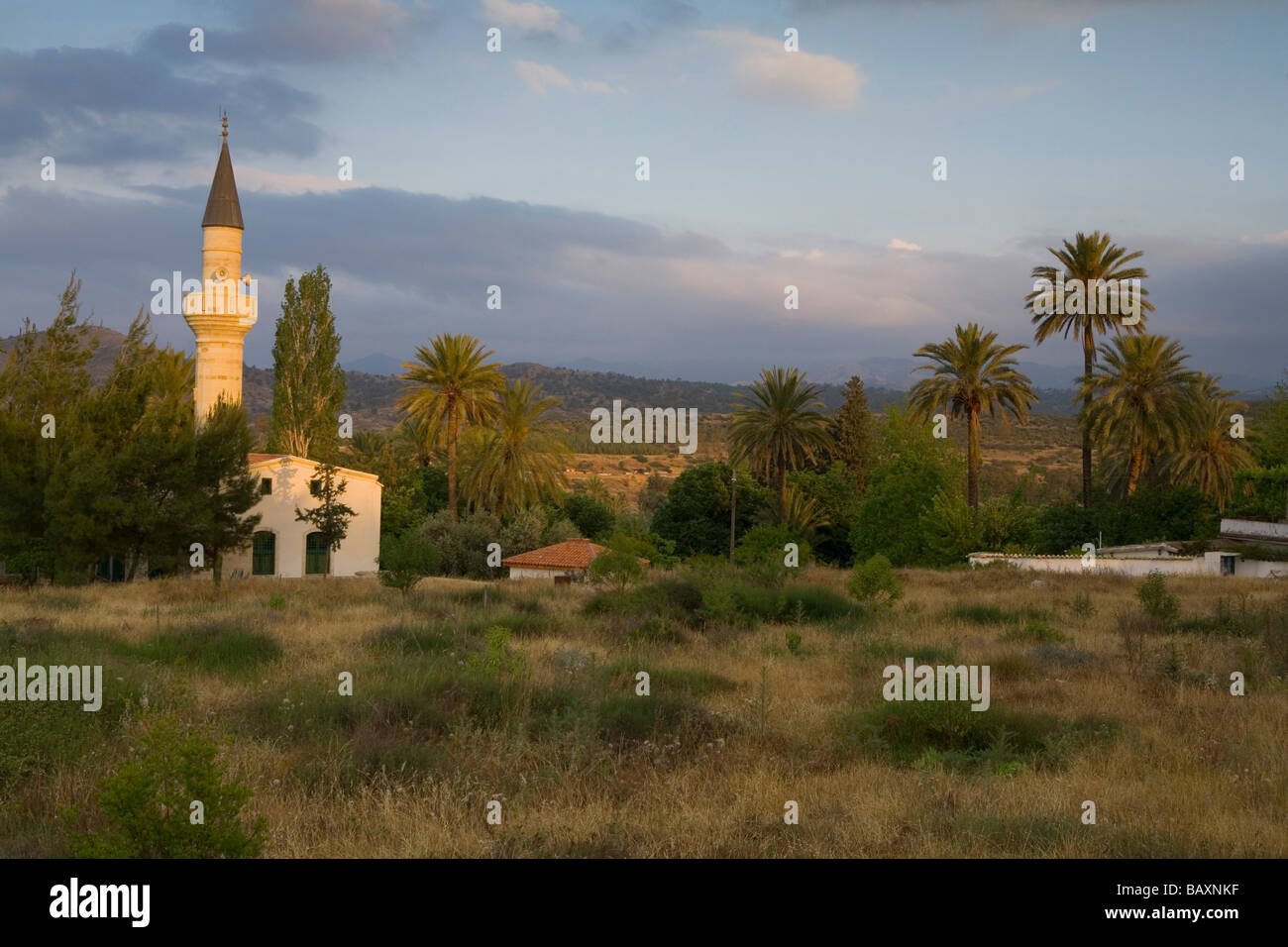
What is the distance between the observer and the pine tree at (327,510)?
42531 millimetres

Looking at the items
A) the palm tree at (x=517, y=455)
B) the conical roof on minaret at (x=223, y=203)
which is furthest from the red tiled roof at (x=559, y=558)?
the conical roof on minaret at (x=223, y=203)

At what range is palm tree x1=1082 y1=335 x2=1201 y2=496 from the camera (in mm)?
49250

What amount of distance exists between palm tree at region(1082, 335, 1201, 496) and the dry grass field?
113 ft

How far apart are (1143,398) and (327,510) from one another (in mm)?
37339

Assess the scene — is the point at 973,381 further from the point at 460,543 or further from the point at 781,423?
the point at 460,543

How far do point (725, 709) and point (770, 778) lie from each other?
8.55 ft

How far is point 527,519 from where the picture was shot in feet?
177

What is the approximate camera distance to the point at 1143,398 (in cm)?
4947

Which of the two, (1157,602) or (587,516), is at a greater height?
(587,516)

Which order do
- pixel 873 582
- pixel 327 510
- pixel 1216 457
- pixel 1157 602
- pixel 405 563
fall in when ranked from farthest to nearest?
pixel 1216 457
pixel 327 510
pixel 405 563
pixel 873 582
pixel 1157 602

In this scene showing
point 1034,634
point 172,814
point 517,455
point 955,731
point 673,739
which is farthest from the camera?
point 517,455

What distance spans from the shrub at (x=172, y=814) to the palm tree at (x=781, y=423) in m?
47.1

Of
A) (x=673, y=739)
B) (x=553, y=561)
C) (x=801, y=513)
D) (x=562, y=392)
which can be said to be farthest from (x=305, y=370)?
(x=562, y=392)
